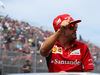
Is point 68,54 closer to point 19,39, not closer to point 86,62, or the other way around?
point 86,62

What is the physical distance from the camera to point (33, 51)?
25.5 ft

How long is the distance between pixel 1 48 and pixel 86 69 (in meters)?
5.11

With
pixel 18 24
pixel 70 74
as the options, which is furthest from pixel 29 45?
pixel 70 74

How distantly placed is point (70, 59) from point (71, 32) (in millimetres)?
236

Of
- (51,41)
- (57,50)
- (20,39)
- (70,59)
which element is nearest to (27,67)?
(20,39)

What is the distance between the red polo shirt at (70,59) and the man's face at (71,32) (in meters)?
0.06

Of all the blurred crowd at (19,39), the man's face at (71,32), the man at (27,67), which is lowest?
the man at (27,67)

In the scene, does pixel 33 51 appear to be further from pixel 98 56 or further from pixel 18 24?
pixel 98 56

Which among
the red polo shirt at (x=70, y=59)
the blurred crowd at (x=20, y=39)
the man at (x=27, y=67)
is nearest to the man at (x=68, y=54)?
the red polo shirt at (x=70, y=59)

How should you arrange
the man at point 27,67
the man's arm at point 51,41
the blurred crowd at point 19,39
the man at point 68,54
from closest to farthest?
the man's arm at point 51,41, the man at point 68,54, the blurred crowd at point 19,39, the man at point 27,67

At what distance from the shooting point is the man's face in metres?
1.90

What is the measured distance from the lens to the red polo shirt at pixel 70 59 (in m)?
1.87

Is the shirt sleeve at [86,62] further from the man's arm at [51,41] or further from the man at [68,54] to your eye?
the man's arm at [51,41]

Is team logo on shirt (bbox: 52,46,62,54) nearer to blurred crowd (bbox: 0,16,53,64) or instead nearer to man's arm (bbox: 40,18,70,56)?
man's arm (bbox: 40,18,70,56)
